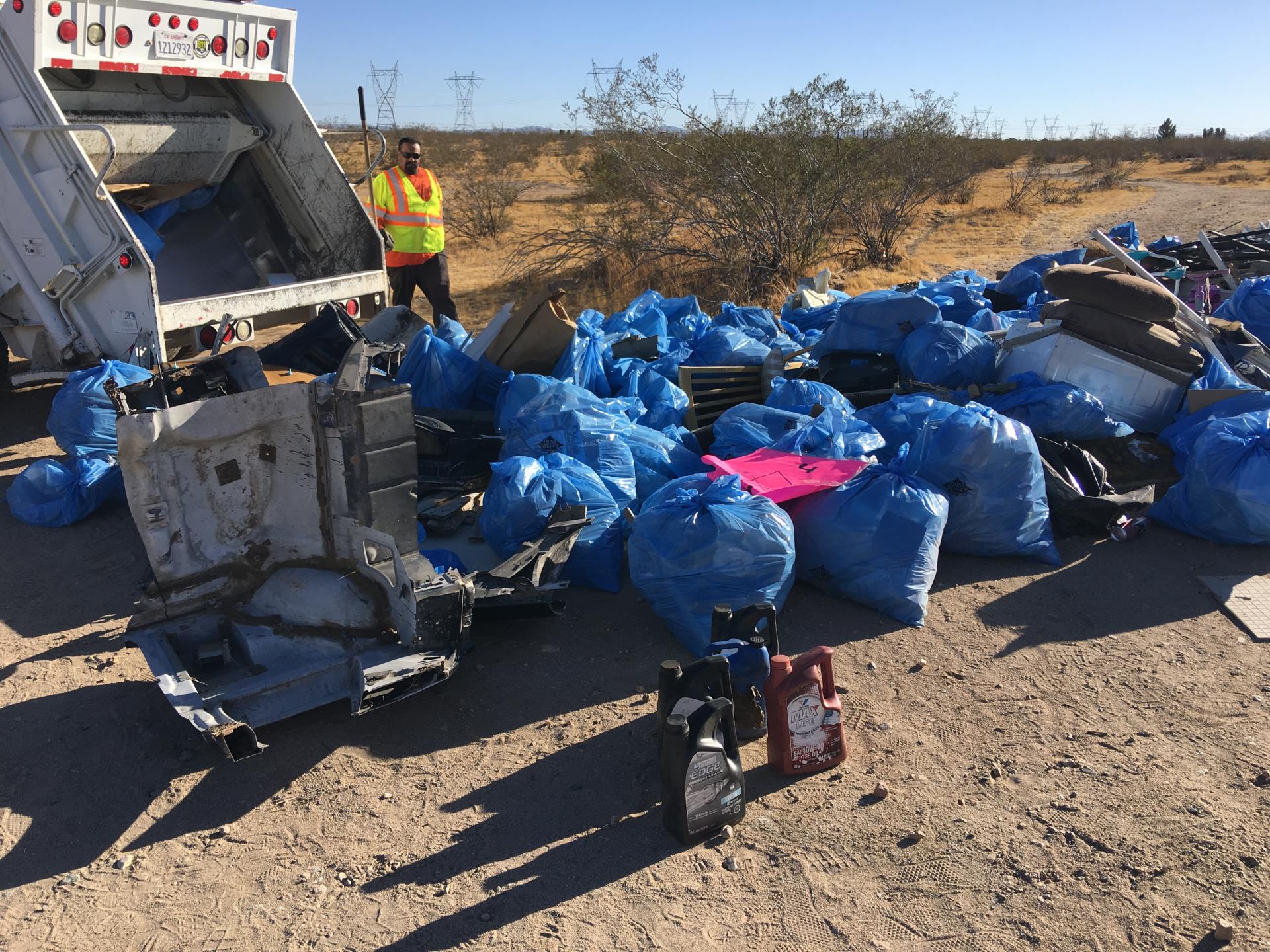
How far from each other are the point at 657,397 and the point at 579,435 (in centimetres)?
92

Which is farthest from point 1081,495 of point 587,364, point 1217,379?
point 587,364

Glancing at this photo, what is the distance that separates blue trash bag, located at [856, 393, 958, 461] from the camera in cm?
474

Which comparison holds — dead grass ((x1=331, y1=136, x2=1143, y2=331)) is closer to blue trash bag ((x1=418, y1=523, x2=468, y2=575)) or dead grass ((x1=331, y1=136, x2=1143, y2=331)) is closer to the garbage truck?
the garbage truck

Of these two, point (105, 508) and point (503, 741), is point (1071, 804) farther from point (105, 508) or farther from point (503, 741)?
point (105, 508)

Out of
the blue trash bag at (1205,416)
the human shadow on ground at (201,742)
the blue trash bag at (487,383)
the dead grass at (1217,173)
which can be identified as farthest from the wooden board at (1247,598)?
the dead grass at (1217,173)

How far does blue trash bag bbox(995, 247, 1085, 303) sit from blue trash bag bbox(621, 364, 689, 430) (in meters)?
3.56

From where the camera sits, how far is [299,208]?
262 inches

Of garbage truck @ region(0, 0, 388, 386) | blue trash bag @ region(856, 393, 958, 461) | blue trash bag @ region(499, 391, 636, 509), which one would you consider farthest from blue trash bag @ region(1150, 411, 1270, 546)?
garbage truck @ region(0, 0, 388, 386)

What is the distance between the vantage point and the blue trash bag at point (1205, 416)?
480cm

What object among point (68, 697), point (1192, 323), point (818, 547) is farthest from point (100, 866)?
point (1192, 323)

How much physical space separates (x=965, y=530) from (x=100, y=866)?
3403 millimetres

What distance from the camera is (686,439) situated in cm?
495

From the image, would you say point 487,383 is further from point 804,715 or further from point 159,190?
point 804,715

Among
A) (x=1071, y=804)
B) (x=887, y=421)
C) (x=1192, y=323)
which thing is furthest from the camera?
(x=1192, y=323)
